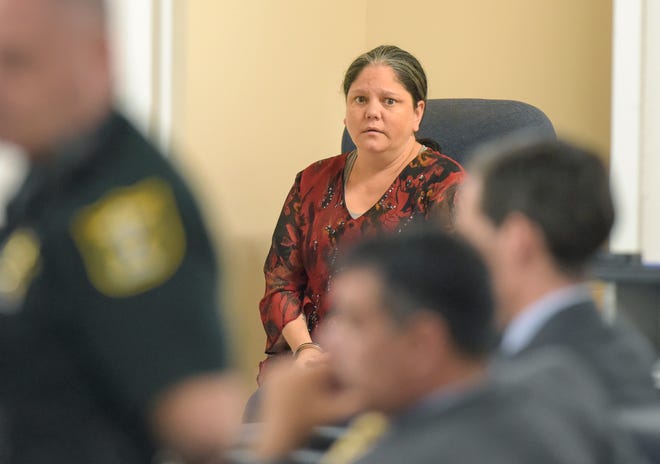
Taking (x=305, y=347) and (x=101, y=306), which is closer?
(x=101, y=306)

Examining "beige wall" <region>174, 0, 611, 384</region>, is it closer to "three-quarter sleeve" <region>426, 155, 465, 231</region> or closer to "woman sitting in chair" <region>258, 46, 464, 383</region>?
"woman sitting in chair" <region>258, 46, 464, 383</region>

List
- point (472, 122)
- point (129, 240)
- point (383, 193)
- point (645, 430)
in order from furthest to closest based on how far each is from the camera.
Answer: point (472, 122) < point (383, 193) < point (645, 430) < point (129, 240)

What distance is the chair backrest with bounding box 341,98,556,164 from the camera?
10.3ft

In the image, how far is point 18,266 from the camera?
2.62 ft

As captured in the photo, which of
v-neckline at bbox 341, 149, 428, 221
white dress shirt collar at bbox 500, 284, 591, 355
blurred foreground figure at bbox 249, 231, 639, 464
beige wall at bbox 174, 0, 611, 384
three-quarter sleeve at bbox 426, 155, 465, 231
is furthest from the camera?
beige wall at bbox 174, 0, 611, 384

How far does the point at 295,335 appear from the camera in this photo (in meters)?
3.04

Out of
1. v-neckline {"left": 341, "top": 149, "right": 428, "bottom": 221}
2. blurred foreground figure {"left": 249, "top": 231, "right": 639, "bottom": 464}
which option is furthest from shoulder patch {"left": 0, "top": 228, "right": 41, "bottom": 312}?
v-neckline {"left": 341, "top": 149, "right": 428, "bottom": 221}

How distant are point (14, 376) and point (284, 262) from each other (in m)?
2.40

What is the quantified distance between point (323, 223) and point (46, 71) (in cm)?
238

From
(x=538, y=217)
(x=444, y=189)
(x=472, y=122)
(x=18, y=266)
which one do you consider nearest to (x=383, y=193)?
(x=444, y=189)

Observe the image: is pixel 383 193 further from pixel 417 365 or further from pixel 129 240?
pixel 129 240

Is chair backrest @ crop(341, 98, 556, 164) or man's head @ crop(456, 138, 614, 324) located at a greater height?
man's head @ crop(456, 138, 614, 324)

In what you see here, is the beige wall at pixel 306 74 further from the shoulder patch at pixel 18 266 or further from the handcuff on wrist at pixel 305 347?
the shoulder patch at pixel 18 266

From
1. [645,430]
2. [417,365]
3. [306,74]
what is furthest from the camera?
[306,74]
